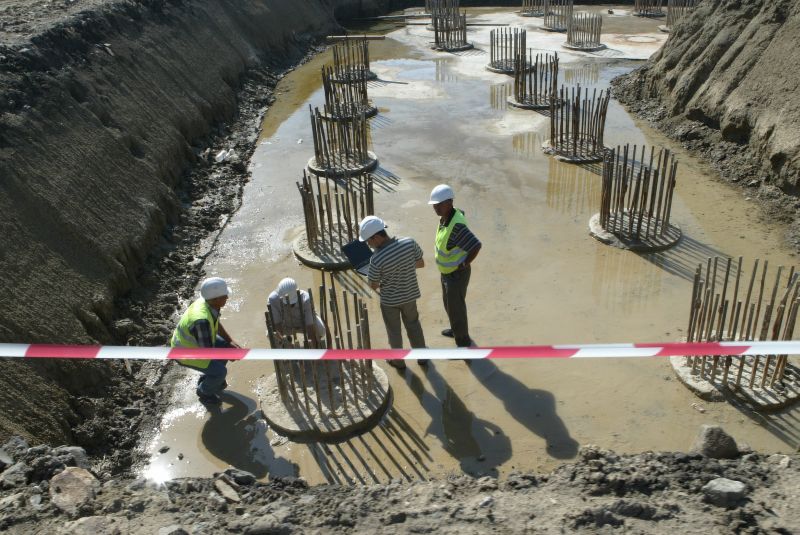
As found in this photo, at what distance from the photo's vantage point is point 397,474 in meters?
4.93

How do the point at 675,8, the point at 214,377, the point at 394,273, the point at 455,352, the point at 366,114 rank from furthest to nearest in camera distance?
the point at 675,8
the point at 366,114
the point at 214,377
the point at 394,273
the point at 455,352

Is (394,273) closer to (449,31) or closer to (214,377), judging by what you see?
(214,377)

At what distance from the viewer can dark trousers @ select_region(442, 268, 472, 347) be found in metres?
5.84

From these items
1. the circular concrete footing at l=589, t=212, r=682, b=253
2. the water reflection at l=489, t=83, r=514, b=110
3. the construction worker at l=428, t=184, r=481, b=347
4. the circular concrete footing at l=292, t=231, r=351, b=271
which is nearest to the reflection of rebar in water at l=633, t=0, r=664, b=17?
the water reflection at l=489, t=83, r=514, b=110

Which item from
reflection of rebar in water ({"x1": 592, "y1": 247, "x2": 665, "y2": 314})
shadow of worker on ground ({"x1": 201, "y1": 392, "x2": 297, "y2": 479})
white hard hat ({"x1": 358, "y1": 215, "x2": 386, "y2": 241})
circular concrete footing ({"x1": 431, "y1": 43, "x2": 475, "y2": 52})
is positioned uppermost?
circular concrete footing ({"x1": 431, "y1": 43, "x2": 475, "y2": 52})

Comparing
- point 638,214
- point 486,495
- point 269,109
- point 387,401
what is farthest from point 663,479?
point 269,109

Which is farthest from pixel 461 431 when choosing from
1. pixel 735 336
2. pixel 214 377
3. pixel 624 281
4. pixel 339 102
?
pixel 339 102

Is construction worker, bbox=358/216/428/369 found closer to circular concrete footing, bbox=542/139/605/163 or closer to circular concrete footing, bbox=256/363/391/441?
circular concrete footing, bbox=256/363/391/441

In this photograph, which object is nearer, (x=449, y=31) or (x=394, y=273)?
(x=394, y=273)

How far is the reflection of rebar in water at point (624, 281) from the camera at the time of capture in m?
6.83

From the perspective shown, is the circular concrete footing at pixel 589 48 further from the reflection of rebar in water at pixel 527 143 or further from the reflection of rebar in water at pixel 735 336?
the reflection of rebar in water at pixel 735 336

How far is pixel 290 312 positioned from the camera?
5363mm

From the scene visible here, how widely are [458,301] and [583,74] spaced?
11155 millimetres

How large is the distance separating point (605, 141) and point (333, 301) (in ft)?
25.5
